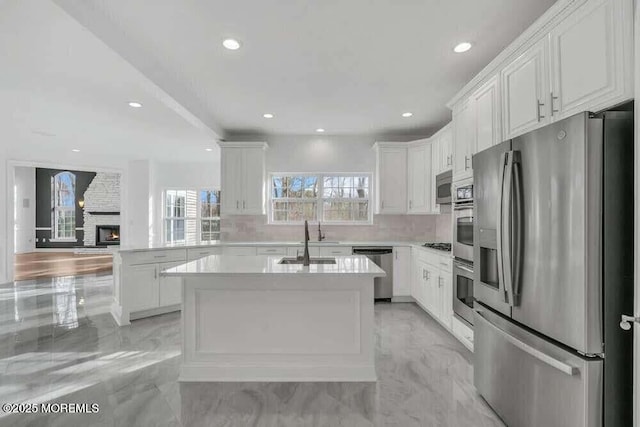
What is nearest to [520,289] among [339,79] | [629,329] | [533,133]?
[629,329]

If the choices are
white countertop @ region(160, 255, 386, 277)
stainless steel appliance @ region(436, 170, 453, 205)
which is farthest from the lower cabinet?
white countertop @ region(160, 255, 386, 277)

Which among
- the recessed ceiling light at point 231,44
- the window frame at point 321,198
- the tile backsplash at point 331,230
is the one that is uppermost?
the recessed ceiling light at point 231,44

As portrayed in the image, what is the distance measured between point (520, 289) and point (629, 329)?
46 cm

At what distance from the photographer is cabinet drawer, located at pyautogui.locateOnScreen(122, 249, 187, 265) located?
148 inches

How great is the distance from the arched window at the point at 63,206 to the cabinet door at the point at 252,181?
932 centimetres

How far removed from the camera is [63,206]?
10.9 metres

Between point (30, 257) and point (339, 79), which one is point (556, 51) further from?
point (30, 257)

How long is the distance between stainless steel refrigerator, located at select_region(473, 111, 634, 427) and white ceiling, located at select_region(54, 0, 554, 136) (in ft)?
3.75

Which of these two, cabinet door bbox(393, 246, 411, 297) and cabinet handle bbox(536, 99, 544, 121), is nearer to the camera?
cabinet handle bbox(536, 99, 544, 121)

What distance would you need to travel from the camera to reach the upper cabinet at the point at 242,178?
5.03 meters

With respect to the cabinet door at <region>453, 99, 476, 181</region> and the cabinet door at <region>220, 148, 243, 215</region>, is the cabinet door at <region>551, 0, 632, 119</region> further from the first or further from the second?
the cabinet door at <region>220, 148, 243, 215</region>

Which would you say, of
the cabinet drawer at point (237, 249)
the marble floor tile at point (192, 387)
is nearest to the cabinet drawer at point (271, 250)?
the cabinet drawer at point (237, 249)

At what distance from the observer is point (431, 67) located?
3.01 meters

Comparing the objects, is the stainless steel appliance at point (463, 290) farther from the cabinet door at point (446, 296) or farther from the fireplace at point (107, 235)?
the fireplace at point (107, 235)
